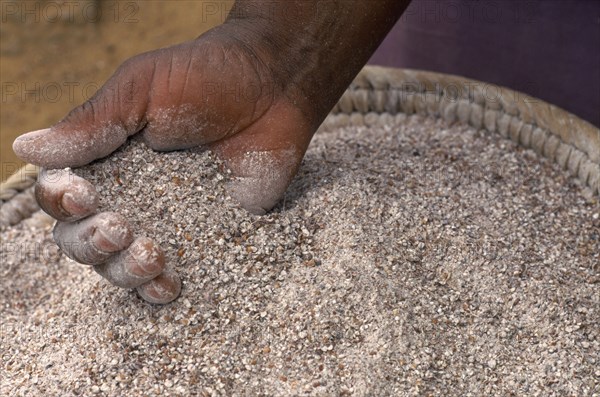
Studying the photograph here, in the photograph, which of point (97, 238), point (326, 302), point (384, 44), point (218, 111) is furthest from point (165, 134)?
point (384, 44)

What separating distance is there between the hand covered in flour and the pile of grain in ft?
0.11

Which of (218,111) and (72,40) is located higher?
(218,111)

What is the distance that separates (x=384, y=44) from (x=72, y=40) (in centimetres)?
104

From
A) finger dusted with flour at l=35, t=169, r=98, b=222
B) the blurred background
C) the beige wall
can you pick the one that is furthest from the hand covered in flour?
the beige wall

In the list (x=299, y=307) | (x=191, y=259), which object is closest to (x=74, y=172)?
(x=191, y=259)

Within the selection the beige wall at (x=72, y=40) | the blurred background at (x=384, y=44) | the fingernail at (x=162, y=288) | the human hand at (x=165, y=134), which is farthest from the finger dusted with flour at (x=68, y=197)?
the beige wall at (x=72, y=40)

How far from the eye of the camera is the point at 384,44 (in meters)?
1.69

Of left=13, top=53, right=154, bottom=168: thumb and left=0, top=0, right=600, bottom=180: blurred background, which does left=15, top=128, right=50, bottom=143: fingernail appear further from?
left=0, top=0, right=600, bottom=180: blurred background

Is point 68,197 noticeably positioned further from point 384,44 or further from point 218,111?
point 384,44

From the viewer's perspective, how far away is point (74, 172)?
933 mm

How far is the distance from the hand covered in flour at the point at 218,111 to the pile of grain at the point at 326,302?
0.11ft

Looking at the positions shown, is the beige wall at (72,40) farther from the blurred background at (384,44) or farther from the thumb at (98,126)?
the thumb at (98,126)

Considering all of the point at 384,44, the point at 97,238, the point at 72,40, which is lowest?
the point at 72,40

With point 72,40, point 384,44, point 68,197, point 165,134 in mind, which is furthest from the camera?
point 72,40
